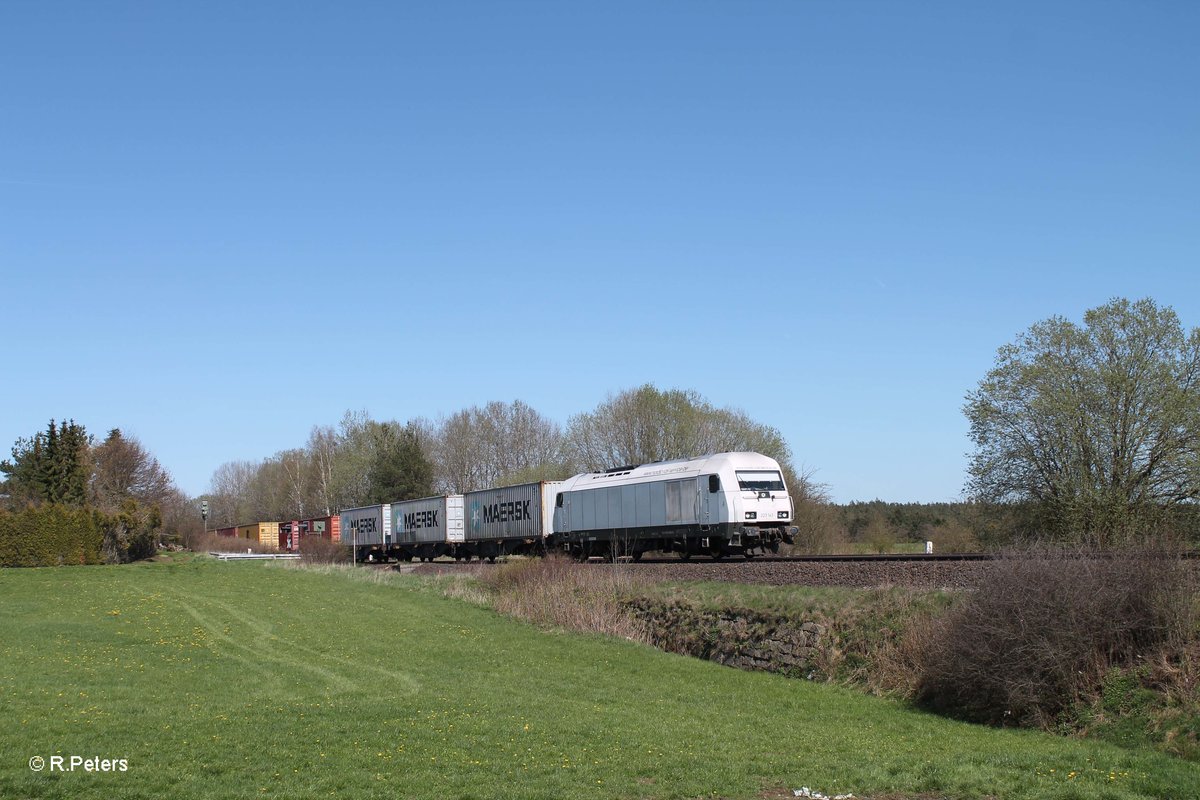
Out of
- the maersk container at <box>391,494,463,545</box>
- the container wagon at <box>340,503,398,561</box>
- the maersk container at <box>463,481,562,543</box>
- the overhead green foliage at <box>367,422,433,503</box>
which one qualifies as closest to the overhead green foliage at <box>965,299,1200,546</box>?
the maersk container at <box>463,481,562,543</box>

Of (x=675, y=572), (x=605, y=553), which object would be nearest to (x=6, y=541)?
(x=605, y=553)

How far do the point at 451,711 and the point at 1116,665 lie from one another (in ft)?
30.0

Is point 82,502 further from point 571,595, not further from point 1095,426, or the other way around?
point 1095,426

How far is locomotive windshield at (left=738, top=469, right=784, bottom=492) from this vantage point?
101 ft

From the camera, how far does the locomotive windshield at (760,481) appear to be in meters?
30.9

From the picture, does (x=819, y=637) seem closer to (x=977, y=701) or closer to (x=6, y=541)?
(x=977, y=701)

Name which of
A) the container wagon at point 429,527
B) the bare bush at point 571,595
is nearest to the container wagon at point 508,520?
the container wagon at point 429,527

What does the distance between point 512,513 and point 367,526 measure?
61.1 ft

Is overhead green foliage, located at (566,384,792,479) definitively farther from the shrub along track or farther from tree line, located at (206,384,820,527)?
the shrub along track

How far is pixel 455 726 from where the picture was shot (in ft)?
41.4

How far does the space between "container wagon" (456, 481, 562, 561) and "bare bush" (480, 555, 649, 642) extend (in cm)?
1128

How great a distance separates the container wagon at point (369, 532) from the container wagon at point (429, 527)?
0.68 m

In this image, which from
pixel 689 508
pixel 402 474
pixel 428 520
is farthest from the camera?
pixel 402 474

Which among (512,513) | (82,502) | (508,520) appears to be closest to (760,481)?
(512,513)
